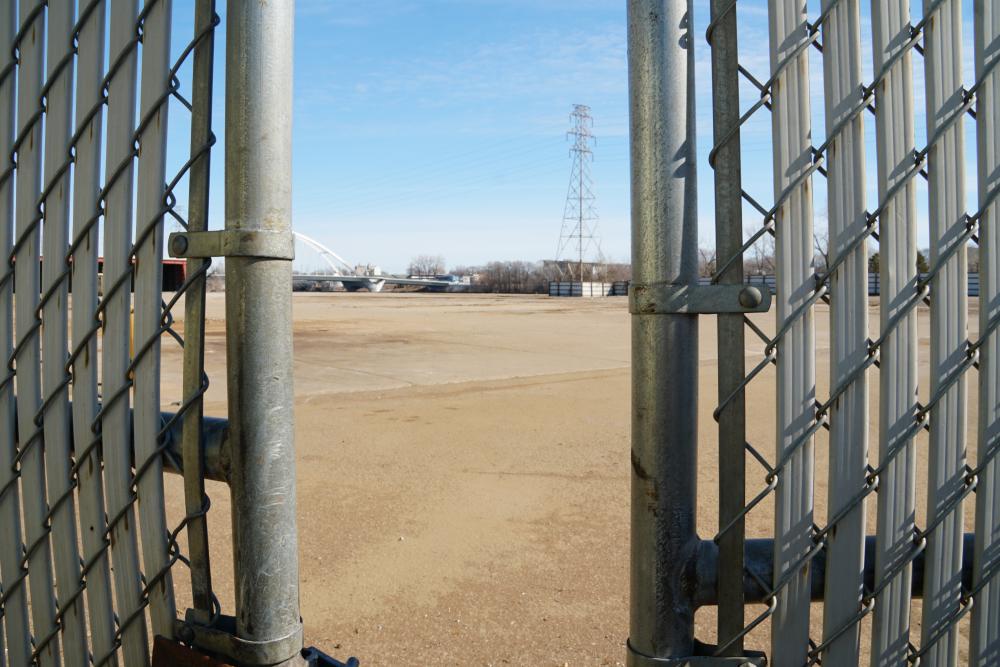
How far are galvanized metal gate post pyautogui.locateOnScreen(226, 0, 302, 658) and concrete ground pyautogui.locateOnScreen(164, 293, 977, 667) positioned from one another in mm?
1474

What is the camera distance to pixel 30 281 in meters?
1.62

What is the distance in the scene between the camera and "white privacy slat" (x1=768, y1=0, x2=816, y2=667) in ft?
3.84

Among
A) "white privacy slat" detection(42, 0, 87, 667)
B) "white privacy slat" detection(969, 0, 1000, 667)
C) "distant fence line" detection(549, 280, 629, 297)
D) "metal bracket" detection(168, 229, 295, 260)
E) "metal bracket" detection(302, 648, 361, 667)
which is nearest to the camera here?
"white privacy slat" detection(969, 0, 1000, 667)

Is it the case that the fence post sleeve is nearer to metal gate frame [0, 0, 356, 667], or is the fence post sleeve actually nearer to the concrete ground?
metal gate frame [0, 0, 356, 667]

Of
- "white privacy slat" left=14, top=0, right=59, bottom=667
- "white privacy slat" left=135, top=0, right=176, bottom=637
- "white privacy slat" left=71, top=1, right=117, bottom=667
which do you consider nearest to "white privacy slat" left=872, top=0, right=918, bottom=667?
"white privacy slat" left=135, top=0, right=176, bottom=637

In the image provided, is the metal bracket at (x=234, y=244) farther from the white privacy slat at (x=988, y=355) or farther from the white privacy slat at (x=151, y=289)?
the white privacy slat at (x=988, y=355)

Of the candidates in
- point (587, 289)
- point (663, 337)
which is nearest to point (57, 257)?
point (663, 337)

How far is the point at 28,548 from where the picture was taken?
5.45ft

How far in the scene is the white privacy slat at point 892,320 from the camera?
116 centimetres

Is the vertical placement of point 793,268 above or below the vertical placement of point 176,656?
above

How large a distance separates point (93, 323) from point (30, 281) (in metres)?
0.23

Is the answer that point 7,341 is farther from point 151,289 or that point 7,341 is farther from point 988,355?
point 988,355

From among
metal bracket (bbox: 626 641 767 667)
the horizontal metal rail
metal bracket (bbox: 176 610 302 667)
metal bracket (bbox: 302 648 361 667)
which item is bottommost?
metal bracket (bbox: 302 648 361 667)

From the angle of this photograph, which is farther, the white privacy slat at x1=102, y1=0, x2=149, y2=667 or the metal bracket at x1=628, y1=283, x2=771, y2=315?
the white privacy slat at x1=102, y1=0, x2=149, y2=667
